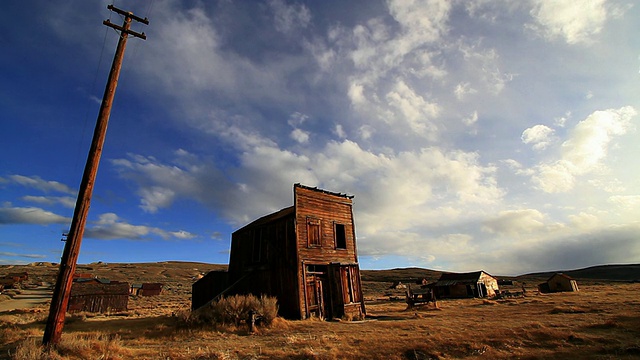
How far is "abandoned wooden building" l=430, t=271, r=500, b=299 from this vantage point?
45156mm

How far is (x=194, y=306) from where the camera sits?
85.0 feet

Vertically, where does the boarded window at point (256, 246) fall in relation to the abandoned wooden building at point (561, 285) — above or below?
above

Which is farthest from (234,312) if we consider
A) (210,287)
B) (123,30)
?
(123,30)

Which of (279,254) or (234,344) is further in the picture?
(279,254)

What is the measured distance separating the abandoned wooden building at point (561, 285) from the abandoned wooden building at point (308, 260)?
44931 mm

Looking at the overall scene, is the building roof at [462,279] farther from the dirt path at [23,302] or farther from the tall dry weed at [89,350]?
the dirt path at [23,302]

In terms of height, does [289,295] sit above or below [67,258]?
below

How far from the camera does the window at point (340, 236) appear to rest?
22.3 m

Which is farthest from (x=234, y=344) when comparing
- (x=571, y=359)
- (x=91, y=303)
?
(x=91, y=303)

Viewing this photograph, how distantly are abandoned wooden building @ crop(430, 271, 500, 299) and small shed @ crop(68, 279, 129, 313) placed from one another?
4240 cm

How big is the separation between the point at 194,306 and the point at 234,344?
16.9 metres

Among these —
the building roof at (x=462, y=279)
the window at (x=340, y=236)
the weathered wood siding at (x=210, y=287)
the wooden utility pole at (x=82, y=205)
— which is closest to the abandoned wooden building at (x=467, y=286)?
the building roof at (x=462, y=279)

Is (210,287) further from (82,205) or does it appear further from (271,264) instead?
(82,205)

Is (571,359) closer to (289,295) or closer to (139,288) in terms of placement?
(289,295)
